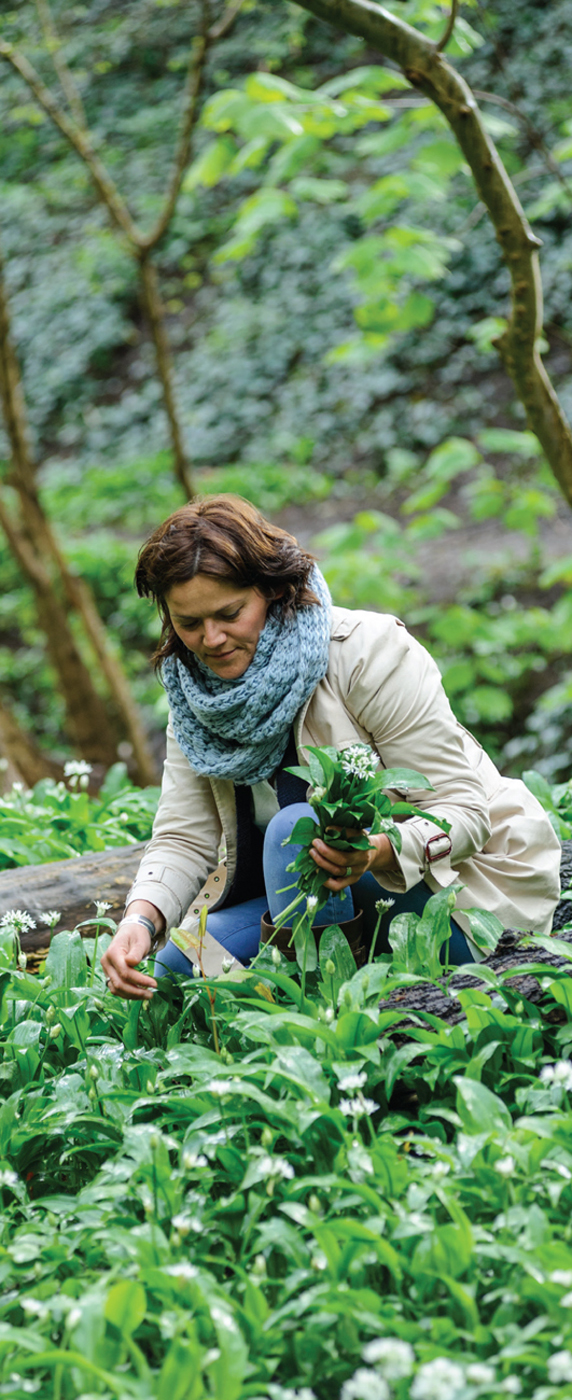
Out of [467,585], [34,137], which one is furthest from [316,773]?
[34,137]

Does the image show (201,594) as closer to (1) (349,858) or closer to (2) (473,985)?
(1) (349,858)

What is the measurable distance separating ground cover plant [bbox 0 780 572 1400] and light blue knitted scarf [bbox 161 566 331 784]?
423 millimetres

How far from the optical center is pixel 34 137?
44.6 feet

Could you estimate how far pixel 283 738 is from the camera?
2.42m

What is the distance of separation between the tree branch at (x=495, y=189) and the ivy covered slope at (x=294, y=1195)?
205cm

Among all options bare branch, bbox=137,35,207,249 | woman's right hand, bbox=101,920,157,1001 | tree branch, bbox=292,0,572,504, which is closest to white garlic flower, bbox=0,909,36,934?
woman's right hand, bbox=101,920,157,1001

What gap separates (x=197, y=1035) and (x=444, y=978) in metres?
0.52

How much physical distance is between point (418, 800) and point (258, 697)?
400 mm

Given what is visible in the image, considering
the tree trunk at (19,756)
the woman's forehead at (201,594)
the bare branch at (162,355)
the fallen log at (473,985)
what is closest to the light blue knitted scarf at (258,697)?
the woman's forehead at (201,594)

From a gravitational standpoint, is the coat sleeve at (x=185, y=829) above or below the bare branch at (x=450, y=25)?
below

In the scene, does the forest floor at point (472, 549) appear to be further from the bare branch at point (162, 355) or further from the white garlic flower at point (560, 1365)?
the white garlic flower at point (560, 1365)

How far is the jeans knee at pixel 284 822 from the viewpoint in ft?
7.41

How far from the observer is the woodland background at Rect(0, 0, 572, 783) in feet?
18.2

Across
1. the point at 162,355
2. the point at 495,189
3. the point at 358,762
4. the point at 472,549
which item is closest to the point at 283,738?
the point at 358,762
